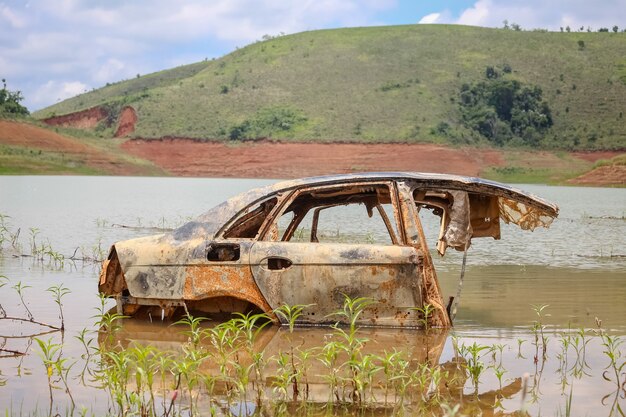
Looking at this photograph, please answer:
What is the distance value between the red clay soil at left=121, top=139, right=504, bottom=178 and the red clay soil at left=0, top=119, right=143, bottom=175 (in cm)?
443

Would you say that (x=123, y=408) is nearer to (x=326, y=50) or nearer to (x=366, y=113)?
(x=366, y=113)

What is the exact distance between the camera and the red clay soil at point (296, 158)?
241ft

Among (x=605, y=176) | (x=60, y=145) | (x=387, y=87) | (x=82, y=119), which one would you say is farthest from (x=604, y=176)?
(x=82, y=119)

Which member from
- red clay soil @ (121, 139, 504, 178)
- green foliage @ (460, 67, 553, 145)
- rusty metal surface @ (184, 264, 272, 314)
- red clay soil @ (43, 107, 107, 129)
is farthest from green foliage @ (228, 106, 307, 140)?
rusty metal surface @ (184, 264, 272, 314)

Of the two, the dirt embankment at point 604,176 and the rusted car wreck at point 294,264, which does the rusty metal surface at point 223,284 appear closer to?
the rusted car wreck at point 294,264

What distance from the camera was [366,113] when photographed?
8506 centimetres

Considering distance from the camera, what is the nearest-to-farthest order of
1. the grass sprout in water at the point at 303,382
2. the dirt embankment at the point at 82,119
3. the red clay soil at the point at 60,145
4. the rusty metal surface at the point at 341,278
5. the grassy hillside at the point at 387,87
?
the grass sprout in water at the point at 303,382 < the rusty metal surface at the point at 341,278 < the red clay soil at the point at 60,145 < the grassy hillside at the point at 387,87 < the dirt embankment at the point at 82,119

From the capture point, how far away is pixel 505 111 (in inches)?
3300

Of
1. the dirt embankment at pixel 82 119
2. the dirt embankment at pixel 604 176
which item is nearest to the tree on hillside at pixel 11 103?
the dirt embankment at pixel 82 119

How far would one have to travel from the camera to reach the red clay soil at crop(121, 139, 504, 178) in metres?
73.4

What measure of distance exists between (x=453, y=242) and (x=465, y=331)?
937 millimetres

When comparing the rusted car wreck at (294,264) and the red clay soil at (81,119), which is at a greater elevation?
the red clay soil at (81,119)

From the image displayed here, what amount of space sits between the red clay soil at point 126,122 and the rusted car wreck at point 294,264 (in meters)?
77.8

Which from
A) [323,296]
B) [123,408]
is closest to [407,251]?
[323,296]
